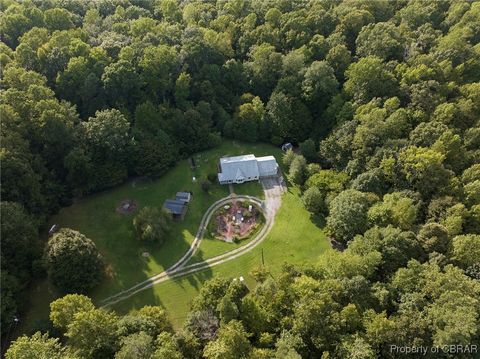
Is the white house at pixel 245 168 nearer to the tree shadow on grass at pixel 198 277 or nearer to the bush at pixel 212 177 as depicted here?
the bush at pixel 212 177

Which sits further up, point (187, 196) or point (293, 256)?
point (187, 196)

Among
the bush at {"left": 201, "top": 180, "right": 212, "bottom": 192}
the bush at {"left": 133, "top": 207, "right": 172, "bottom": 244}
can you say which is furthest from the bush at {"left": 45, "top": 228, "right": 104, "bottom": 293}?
the bush at {"left": 201, "top": 180, "right": 212, "bottom": 192}

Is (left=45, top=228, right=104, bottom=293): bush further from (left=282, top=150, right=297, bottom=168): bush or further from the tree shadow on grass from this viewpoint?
(left=282, top=150, right=297, bottom=168): bush

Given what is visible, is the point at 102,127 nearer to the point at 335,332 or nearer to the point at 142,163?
the point at 142,163

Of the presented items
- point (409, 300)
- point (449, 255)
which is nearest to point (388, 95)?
point (449, 255)

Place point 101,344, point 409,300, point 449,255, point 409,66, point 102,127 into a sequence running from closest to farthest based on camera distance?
point 101,344 → point 409,300 → point 449,255 → point 102,127 → point 409,66

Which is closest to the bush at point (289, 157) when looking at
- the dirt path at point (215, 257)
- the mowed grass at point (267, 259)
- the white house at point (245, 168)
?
the white house at point (245, 168)
